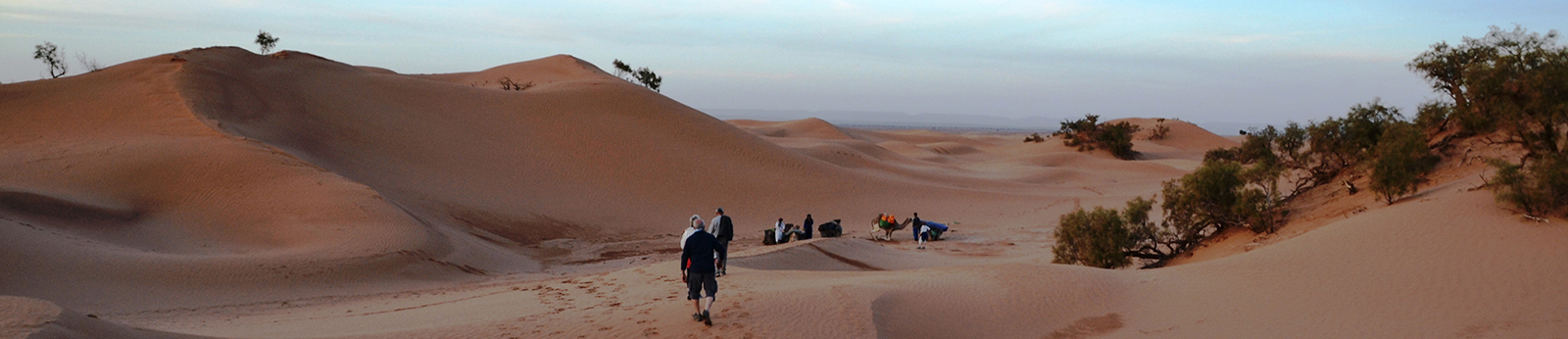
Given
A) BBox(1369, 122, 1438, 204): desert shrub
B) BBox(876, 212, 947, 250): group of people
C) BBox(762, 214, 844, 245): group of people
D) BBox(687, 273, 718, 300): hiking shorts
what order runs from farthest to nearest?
BBox(876, 212, 947, 250): group of people, BBox(762, 214, 844, 245): group of people, BBox(1369, 122, 1438, 204): desert shrub, BBox(687, 273, 718, 300): hiking shorts

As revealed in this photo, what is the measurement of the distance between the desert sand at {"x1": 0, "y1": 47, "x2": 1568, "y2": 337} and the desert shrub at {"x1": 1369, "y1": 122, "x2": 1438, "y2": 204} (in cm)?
68

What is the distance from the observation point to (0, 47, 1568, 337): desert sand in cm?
924

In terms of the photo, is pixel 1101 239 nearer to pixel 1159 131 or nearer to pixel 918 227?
pixel 918 227

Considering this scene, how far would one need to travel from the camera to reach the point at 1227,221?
52.4 ft

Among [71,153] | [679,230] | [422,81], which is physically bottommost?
[679,230]

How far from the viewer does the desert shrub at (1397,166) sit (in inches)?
572

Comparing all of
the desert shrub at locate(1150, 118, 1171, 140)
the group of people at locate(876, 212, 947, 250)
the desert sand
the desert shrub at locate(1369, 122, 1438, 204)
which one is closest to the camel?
the group of people at locate(876, 212, 947, 250)

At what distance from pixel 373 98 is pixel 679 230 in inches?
587

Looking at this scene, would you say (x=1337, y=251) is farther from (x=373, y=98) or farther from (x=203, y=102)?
(x=373, y=98)

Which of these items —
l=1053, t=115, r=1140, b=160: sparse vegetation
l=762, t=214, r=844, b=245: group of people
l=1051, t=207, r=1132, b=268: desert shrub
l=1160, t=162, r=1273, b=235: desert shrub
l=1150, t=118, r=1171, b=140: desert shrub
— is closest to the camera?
l=1051, t=207, r=1132, b=268: desert shrub

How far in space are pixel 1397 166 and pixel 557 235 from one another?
18303 mm

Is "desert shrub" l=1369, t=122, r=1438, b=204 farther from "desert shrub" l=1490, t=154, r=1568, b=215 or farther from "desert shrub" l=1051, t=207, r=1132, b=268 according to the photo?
"desert shrub" l=1051, t=207, r=1132, b=268

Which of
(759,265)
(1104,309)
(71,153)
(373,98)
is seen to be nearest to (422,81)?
(373,98)

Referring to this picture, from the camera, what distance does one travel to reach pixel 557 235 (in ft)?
74.2
